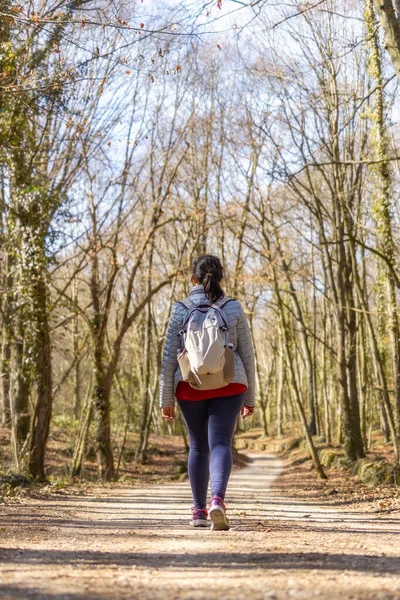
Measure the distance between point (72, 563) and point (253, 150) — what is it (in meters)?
17.6

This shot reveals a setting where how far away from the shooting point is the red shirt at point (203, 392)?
5598 mm

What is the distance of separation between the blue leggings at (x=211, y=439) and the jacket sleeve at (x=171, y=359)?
135mm

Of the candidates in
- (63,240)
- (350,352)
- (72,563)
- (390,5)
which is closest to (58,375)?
(350,352)

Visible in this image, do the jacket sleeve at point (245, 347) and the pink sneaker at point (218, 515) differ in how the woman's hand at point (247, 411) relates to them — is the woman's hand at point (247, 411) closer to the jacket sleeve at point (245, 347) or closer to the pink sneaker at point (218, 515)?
the jacket sleeve at point (245, 347)

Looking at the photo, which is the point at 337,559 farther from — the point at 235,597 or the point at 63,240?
the point at 63,240

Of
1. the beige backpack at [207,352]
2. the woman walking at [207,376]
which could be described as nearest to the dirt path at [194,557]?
the woman walking at [207,376]

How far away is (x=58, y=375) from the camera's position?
3438 cm

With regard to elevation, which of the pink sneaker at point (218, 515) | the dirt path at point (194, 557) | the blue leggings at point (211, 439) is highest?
the blue leggings at point (211, 439)

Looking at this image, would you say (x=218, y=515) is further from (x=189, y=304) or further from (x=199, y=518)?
(x=189, y=304)

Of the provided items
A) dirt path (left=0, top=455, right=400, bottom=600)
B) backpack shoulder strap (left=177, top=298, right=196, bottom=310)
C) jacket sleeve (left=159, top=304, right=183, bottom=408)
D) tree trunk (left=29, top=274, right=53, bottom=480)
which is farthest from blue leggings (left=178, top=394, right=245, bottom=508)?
tree trunk (left=29, top=274, right=53, bottom=480)

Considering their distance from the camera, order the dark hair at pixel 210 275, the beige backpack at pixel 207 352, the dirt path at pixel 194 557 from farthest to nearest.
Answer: the dark hair at pixel 210 275 → the beige backpack at pixel 207 352 → the dirt path at pixel 194 557

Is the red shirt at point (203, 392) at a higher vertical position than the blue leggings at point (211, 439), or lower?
higher

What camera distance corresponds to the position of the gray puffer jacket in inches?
225

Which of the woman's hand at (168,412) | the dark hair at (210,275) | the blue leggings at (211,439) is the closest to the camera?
the blue leggings at (211,439)
